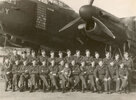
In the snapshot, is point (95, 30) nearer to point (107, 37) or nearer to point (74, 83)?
point (107, 37)

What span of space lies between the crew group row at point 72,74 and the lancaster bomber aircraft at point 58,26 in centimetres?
122

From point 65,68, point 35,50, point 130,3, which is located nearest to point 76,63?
point 65,68

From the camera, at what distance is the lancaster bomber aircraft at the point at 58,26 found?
10.5 m

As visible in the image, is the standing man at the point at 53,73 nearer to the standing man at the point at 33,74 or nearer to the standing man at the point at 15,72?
the standing man at the point at 33,74

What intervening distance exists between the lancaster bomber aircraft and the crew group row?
122 cm

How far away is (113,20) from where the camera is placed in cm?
1231

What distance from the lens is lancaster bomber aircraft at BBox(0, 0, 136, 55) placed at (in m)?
Answer: 10.5

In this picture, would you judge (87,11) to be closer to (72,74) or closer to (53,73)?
(72,74)

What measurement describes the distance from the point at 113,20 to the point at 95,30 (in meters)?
1.89

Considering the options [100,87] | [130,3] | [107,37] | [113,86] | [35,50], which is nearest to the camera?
[130,3]

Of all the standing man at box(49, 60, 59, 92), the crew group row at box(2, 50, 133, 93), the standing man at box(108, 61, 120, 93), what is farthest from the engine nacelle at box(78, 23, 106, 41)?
the standing man at box(49, 60, 59, 92)

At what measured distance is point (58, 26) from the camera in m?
12.0

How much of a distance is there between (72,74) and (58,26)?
268 centimetres

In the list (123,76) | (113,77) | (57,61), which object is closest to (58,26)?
(57,61)
